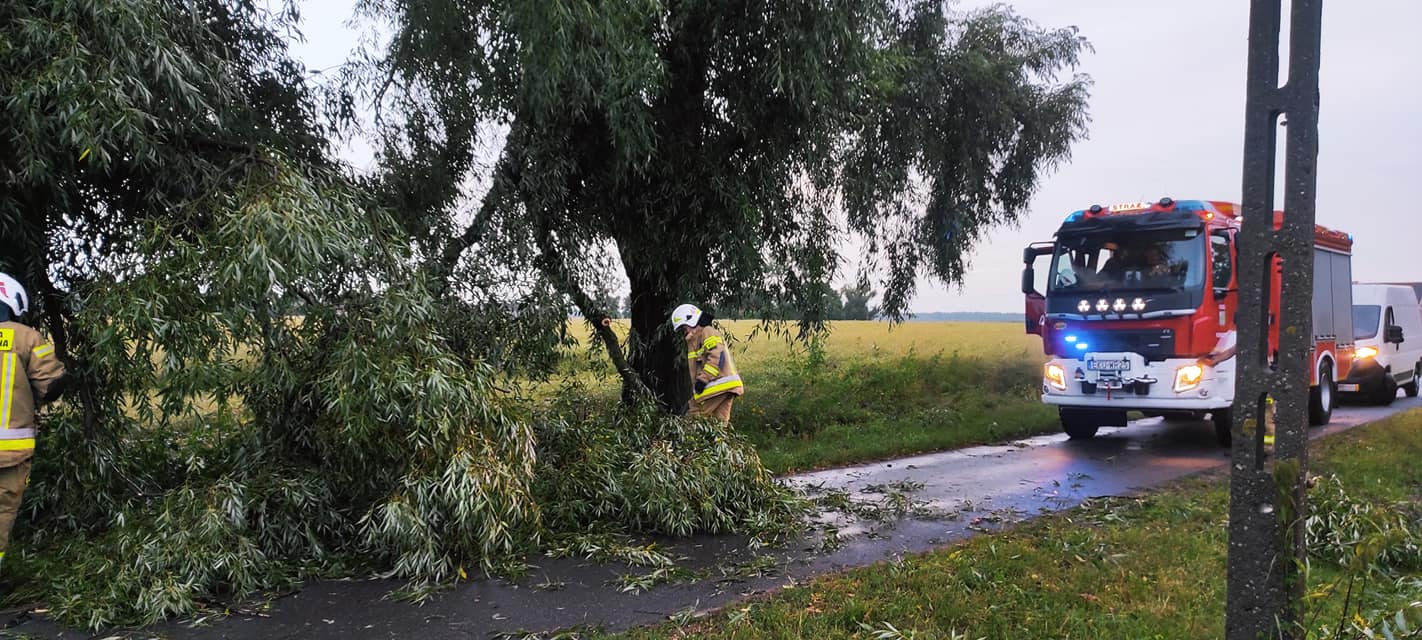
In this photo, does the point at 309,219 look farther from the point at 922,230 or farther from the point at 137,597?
the point at 922,230

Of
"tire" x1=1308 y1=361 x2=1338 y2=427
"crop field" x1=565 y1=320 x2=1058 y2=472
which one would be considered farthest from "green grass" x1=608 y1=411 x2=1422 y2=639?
"tire" x1=1308 y1=361 x2=1338 y2=427

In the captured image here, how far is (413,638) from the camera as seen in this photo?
14.6ft

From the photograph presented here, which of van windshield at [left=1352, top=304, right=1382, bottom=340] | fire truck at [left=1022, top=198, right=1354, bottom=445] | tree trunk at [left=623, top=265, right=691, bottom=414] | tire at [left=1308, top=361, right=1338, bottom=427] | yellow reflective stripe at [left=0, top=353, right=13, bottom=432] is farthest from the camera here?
van windshield at [left=1352, top=304, right=1382, bottom=340]

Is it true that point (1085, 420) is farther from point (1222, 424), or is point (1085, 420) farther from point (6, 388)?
point (6, 388)

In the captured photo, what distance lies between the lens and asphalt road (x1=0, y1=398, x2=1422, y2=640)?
464cm

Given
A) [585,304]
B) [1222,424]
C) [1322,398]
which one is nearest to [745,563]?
[585,304]

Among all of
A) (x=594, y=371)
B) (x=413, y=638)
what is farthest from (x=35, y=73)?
(x=594, y=371)

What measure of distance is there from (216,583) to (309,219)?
2143 mm

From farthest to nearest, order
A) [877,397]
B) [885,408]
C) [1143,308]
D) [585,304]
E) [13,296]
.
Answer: [877,397] → [885,408] → [1143,308] → [585,304] → [13,296]

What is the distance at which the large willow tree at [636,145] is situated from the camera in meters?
6.89

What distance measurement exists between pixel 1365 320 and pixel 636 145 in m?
13.5

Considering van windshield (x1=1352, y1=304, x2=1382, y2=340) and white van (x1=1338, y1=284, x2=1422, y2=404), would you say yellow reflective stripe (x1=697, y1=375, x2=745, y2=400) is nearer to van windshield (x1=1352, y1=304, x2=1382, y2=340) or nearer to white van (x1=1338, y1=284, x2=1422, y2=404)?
white van (x1=1338, y1=284, x2=1422, y2=404)

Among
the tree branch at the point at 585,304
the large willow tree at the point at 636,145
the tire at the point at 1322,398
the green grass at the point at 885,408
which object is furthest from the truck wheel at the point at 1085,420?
the tree branch at the point at 585,304

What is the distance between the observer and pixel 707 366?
7859 mm
